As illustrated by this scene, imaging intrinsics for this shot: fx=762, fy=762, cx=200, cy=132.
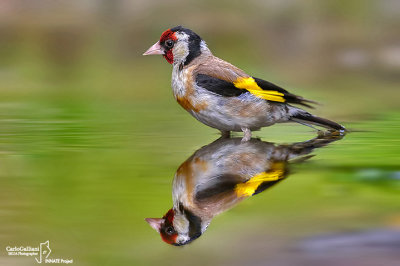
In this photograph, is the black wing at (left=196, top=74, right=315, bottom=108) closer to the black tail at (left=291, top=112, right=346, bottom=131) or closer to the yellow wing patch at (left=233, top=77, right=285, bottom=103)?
the yellow wing patch at (left=233, top=77, right=285, bottom=103)

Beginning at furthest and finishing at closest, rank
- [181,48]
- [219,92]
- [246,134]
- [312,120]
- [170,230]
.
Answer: [312,120]
[181,48]
[246,134]
[219,92]
[170,230]

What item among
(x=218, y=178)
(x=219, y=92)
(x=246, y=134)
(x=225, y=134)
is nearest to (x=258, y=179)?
(x=218, y=178)

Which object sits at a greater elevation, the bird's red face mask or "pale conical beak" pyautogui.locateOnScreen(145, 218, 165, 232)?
the bird's red face mask

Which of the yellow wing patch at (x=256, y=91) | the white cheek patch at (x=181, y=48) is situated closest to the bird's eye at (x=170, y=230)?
the yellow wing patch at (x=256, y=91)

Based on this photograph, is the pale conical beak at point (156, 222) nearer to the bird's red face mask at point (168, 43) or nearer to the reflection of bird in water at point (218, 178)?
the reflection of bird in water at point (218, 178)

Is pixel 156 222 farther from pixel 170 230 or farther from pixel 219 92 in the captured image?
pixel 219 92

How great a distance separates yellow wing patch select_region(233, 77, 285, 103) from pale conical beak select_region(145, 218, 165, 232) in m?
2.66

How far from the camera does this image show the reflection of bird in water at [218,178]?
396cm

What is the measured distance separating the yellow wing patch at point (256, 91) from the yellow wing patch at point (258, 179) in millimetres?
1044

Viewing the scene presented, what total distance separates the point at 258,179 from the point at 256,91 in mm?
1689

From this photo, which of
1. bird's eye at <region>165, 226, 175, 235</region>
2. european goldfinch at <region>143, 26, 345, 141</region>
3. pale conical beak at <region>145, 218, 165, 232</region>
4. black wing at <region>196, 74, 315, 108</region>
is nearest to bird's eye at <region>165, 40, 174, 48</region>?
european goldfinch at <region>143, 26, 345, 141</region>

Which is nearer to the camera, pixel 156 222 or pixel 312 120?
pixel 156 222

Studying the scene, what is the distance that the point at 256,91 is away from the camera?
6543 mm

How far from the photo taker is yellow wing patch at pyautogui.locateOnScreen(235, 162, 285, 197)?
462 cm
